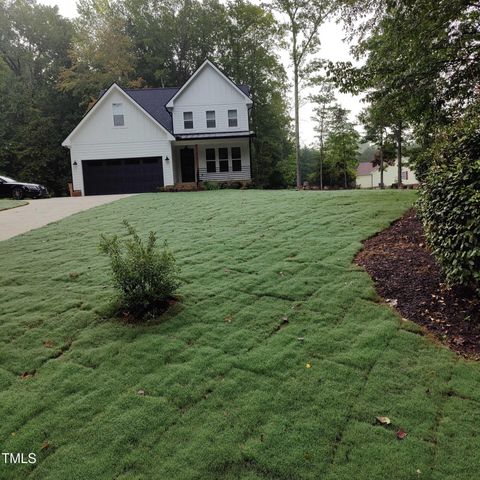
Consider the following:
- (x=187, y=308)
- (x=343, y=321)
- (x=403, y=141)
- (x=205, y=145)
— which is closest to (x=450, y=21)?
(x=343, y=321)

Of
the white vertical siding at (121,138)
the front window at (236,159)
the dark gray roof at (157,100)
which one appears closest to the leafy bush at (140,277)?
the white vertical siding at (121,138)

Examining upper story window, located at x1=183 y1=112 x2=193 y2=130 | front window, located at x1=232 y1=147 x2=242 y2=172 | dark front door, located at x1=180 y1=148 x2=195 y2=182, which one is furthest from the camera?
dark front door, located at x1=180 y1=148 x2=195 y2=182

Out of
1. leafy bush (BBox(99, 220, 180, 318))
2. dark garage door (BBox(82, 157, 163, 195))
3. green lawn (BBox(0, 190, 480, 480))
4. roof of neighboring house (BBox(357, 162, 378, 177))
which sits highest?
roof of neighboring house (BBox(357, 162, 378, 177))

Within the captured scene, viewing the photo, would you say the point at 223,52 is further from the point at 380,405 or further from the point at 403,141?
the point at 380,405

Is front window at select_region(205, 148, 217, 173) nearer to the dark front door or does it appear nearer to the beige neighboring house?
the dark front door

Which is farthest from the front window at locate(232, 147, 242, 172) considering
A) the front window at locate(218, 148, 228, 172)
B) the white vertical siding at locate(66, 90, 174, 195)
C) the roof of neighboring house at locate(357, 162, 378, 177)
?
the roof of neighboring house at locate(357, 162, 378, 177)

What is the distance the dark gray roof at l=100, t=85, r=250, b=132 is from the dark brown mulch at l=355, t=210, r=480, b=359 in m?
21.2

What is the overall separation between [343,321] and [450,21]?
23.3ft

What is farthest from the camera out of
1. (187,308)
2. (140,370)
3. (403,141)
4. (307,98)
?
(307,98)

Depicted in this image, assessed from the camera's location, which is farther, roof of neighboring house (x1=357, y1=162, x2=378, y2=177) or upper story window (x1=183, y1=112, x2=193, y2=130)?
roof of neighboring house (x1=357, y1=162, x2=378, y2=177)

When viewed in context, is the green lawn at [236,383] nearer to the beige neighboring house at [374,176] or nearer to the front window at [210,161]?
the front window at [210,161]

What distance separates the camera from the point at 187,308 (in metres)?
4.84

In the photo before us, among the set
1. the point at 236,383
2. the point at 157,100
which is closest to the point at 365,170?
the point at 157,100

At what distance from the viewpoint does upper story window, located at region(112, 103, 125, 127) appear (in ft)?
77.2
